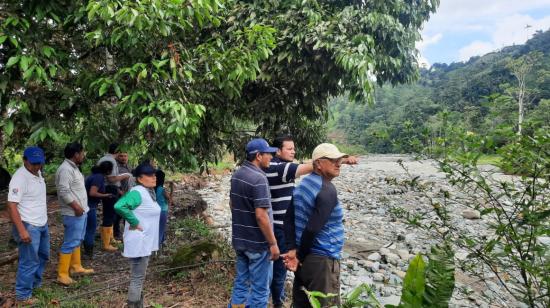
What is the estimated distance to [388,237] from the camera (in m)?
9.44

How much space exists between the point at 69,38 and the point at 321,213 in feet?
11.9

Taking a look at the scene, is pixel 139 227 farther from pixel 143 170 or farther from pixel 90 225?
pixel 90 225

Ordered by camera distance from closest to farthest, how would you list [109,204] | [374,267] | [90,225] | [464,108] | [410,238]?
1. [90,225]
2. [109,204]
3. [374,267]
4. [410,238]
5. [464,108]

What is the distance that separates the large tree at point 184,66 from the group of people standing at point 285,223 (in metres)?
0.78

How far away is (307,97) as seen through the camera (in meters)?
5.96

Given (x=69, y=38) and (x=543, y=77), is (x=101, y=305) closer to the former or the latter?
(x=69, y=38)

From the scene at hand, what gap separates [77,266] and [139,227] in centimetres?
196

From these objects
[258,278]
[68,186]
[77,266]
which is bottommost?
[77,266]

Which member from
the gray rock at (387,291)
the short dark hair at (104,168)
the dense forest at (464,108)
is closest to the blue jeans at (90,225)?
the short dark hair at (104,168)

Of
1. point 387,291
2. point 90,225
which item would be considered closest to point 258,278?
point 387,291

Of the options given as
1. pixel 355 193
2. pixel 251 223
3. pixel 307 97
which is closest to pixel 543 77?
pixel 355 193

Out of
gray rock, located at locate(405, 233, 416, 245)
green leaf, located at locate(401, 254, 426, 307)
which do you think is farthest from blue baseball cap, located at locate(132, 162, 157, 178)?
gray rock, located at locate(405, 233, 416, 245)

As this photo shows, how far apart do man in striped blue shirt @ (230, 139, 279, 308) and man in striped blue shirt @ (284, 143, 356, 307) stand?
41cm

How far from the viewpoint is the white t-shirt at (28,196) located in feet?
12.9
